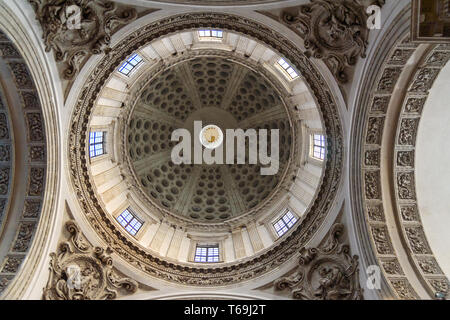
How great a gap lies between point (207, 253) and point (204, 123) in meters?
11.6

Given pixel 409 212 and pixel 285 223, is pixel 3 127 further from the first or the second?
pixel 409 212

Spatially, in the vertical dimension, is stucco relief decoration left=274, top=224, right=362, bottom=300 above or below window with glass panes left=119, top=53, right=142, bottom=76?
below

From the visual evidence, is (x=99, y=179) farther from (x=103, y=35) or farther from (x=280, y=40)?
(x=280, y=40)

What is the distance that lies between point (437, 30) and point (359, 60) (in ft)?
16.2

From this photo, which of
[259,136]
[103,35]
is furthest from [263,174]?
[103,35]

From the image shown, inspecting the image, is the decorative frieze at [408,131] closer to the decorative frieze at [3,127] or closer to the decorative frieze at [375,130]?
the decorative frieze at [375,130]

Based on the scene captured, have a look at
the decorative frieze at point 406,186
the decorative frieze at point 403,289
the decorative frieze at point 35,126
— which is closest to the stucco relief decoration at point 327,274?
the decorative frieze at point 403,289

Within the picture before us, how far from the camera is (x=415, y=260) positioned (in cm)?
1792

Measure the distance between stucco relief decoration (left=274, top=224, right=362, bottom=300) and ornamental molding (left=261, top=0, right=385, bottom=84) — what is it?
8.13m

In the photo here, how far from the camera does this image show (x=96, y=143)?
80.8 ft

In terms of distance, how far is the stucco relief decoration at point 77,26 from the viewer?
56.6 feet

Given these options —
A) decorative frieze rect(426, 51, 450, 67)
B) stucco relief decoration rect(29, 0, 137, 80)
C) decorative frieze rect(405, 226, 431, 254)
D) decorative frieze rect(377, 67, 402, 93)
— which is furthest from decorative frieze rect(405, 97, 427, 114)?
stucco relief decoration rect(29, 0, 137, 80)

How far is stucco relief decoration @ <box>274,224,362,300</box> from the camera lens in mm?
18766

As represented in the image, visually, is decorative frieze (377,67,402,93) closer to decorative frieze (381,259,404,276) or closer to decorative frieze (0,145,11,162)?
decorative frieze (381,259,404,276)
